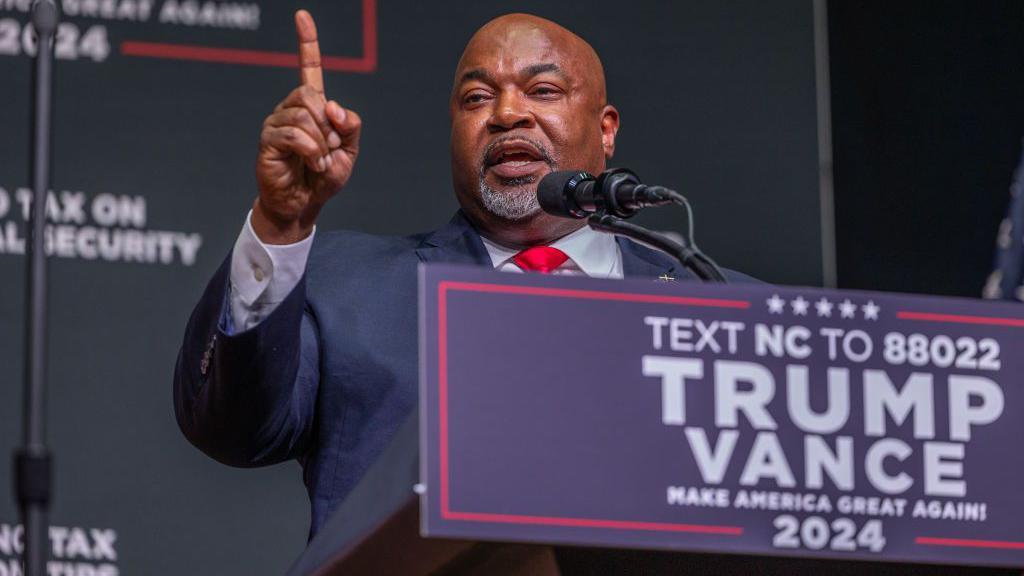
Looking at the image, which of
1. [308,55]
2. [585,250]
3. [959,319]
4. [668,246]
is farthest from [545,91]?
[959,319]

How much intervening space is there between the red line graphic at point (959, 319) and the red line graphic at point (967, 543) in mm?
174

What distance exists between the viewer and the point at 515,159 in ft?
9.30

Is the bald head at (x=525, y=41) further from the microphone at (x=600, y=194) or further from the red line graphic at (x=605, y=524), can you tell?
the red line graphic at (x=605, y=524)

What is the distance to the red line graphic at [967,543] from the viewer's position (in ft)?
4.51

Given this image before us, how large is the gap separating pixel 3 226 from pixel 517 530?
205 cm

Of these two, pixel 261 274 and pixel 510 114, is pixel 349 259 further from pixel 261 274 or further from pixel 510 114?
pixel 261 274

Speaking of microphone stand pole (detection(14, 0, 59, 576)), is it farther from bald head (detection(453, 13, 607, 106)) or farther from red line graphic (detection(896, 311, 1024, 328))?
bald head (detection(453, 13, 607, 106))

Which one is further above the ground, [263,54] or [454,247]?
[263,54]

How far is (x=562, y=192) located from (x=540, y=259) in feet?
2.32

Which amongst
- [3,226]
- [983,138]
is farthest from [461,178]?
[983,138]

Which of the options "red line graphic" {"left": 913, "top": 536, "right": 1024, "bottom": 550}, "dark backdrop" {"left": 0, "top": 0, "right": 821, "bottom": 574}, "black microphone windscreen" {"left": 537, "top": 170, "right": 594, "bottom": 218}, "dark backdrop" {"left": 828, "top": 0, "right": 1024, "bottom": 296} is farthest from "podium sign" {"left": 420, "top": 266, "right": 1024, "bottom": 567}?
"dark backdrop" {"left": 828, "top": 0, "right": 1024, "bottom": 296}

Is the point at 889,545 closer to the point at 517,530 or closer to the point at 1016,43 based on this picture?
the point at 517,530

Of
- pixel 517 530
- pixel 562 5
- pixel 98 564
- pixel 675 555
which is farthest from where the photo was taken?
pixel 562 5

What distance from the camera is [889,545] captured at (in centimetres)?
137
